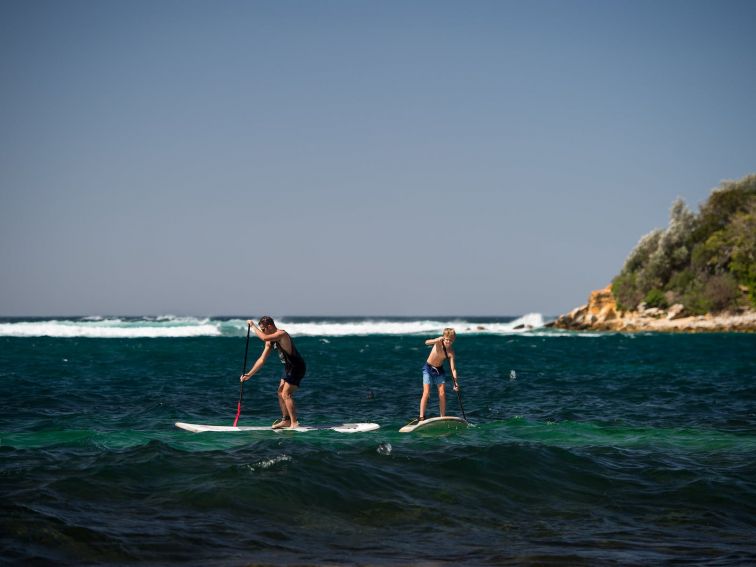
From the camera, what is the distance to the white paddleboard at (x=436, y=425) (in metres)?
15.1

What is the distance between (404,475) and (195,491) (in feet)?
9.78

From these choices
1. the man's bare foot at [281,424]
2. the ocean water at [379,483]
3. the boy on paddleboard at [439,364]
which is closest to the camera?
the ocean water at [379,483]

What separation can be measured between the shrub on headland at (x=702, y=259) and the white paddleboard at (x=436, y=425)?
212 feet

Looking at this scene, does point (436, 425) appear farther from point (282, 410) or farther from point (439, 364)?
point (282, 410)

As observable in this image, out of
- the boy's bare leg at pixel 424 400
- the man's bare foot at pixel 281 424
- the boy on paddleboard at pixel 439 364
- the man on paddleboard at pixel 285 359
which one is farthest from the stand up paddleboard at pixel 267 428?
the boy on paddleboard at pixel 439 364

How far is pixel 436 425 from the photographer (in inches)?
602

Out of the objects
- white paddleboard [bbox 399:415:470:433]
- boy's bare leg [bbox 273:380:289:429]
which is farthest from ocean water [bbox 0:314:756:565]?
boy's bare leg [bbox 273:380:289:429]

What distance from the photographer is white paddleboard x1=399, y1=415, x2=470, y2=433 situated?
1507 centimetres

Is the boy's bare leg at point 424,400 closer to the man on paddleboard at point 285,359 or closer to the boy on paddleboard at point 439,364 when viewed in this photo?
the boy on paddleboard at point 439,364

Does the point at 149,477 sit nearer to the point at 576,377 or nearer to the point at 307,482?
the point at 307,482

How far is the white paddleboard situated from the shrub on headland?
64599mm

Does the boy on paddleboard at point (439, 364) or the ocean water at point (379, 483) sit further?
the boy on paddleboard at point (439, 364)

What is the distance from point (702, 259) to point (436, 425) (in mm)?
70488

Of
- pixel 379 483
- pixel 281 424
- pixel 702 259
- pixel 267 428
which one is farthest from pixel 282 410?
pixel 702 259
